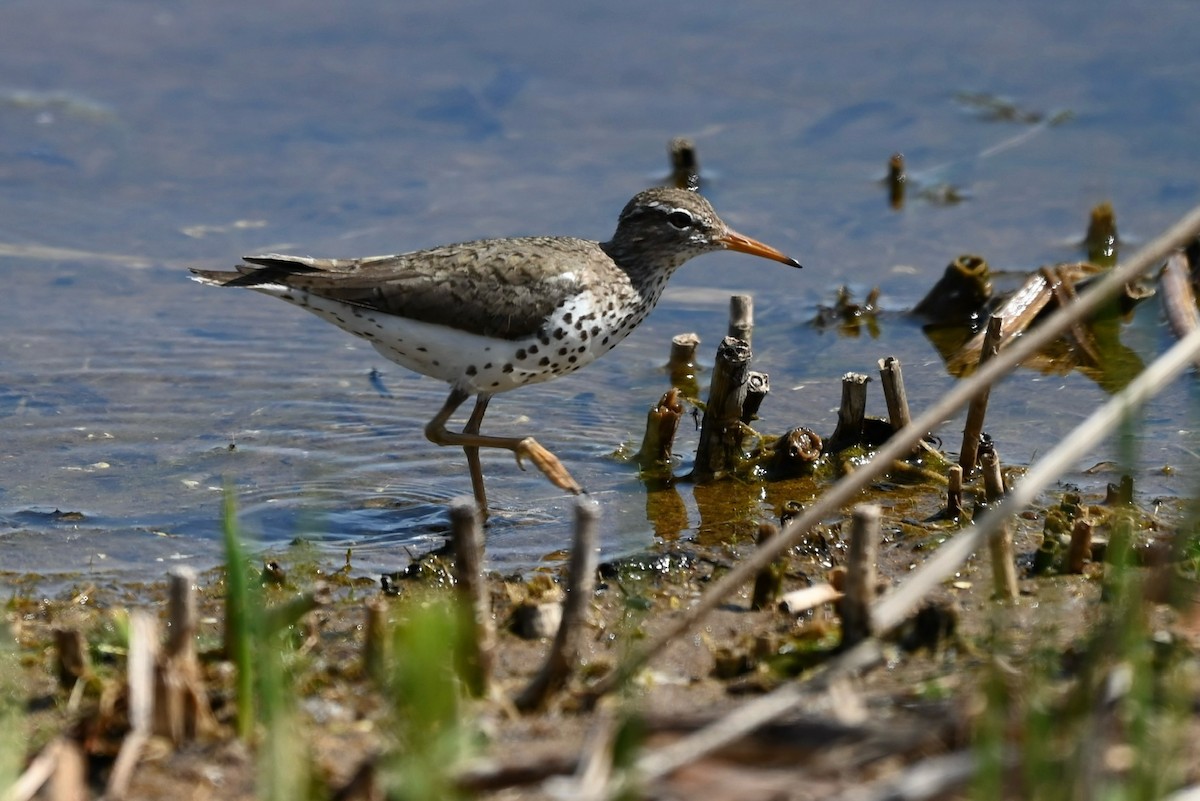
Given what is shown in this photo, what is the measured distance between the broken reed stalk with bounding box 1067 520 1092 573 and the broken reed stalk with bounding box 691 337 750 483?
2008 millimetres

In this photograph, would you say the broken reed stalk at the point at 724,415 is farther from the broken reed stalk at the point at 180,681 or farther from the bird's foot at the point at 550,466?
the broken reed stalk at the point at 180,681

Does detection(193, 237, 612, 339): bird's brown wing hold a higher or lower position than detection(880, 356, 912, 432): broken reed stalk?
higher

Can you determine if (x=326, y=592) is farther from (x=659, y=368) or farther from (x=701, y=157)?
(x=701, y=157)

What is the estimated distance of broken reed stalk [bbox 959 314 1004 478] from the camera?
21.6 feet

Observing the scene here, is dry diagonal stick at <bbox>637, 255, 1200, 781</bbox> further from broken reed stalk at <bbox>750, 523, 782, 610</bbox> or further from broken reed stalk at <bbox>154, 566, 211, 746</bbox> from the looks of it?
broken reed stalk at <bbox>750, 523, 782, 610</bbox>

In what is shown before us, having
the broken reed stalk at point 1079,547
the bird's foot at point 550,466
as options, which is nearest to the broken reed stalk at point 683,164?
Result: the bird's foot at point 550,466

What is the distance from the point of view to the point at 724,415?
23.7 ft

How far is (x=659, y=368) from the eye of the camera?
30.9ft

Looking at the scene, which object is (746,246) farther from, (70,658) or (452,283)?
(70,658)

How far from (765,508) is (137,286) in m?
5.51

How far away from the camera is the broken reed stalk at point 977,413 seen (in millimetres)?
6594

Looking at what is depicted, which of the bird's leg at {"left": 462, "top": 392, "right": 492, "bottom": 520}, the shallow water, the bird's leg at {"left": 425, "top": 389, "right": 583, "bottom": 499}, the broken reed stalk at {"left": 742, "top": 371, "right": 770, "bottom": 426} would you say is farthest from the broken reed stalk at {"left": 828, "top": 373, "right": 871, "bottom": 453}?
the bird's leg at {"left": 462, "top": 392, "right": 492, "bottom": 520}

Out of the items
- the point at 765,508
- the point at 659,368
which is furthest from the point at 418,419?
the point at 765,508

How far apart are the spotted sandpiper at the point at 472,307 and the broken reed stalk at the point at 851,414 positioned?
1.23 meters
